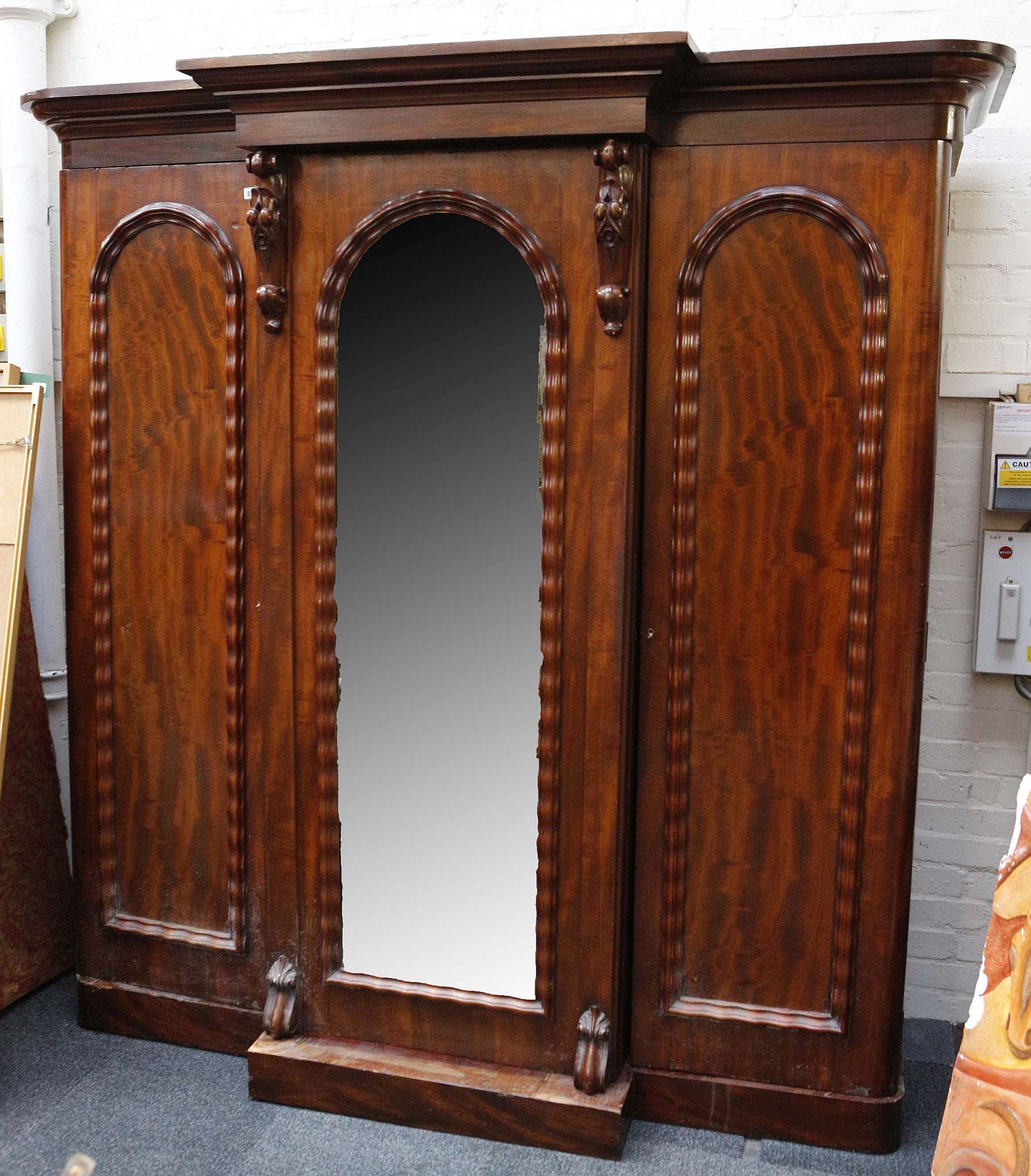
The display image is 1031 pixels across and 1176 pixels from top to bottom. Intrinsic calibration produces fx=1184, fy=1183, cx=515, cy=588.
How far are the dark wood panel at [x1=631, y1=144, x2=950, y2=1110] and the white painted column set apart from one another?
181 centimetres

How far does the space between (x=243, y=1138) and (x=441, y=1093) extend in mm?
431

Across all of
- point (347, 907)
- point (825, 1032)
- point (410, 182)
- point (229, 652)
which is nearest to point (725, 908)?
point (825, 1032)

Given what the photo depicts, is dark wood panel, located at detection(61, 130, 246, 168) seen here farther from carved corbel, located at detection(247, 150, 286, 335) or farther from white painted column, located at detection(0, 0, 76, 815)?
white painted column, located at detection(0, 0, 76, 815)

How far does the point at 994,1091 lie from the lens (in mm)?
1492

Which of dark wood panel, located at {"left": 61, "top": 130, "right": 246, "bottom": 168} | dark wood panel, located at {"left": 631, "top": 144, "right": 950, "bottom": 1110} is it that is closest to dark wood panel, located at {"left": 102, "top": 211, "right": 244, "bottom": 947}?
dark wood panel, located at {"left": 61, "top": 130, "right": 246, "bottom": 168}

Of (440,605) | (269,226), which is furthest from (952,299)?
(269,226)

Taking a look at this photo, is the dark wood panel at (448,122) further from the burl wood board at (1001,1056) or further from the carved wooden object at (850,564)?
the burl wood board at (1001,1056)

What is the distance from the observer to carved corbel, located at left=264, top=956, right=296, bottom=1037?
2711 millimetres

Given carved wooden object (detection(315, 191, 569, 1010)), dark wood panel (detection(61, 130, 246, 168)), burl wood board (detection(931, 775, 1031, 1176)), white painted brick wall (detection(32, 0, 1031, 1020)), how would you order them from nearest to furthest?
burl wood board (detection(931, 775, 1031, 1176)), carved wooden object (detection(315, 191, 569, 1010)), dark wood panel (detection(61, 130, 246, 168)), white painted brick wall (detection(32, 0, 1031, 1020))

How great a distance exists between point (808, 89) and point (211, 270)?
1.33 meters

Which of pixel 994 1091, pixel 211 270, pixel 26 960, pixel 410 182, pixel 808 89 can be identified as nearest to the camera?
pixel 994 1091

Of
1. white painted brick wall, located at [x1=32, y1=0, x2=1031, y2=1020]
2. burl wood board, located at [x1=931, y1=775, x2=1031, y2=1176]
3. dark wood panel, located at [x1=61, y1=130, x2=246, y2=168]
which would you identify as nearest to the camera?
burl wood board, located at [x1=931, y1=775, x2=1031, y2=1176]

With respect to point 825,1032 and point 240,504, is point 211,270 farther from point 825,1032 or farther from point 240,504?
point 825,1032

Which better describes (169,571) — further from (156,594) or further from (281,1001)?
(281,1001)
